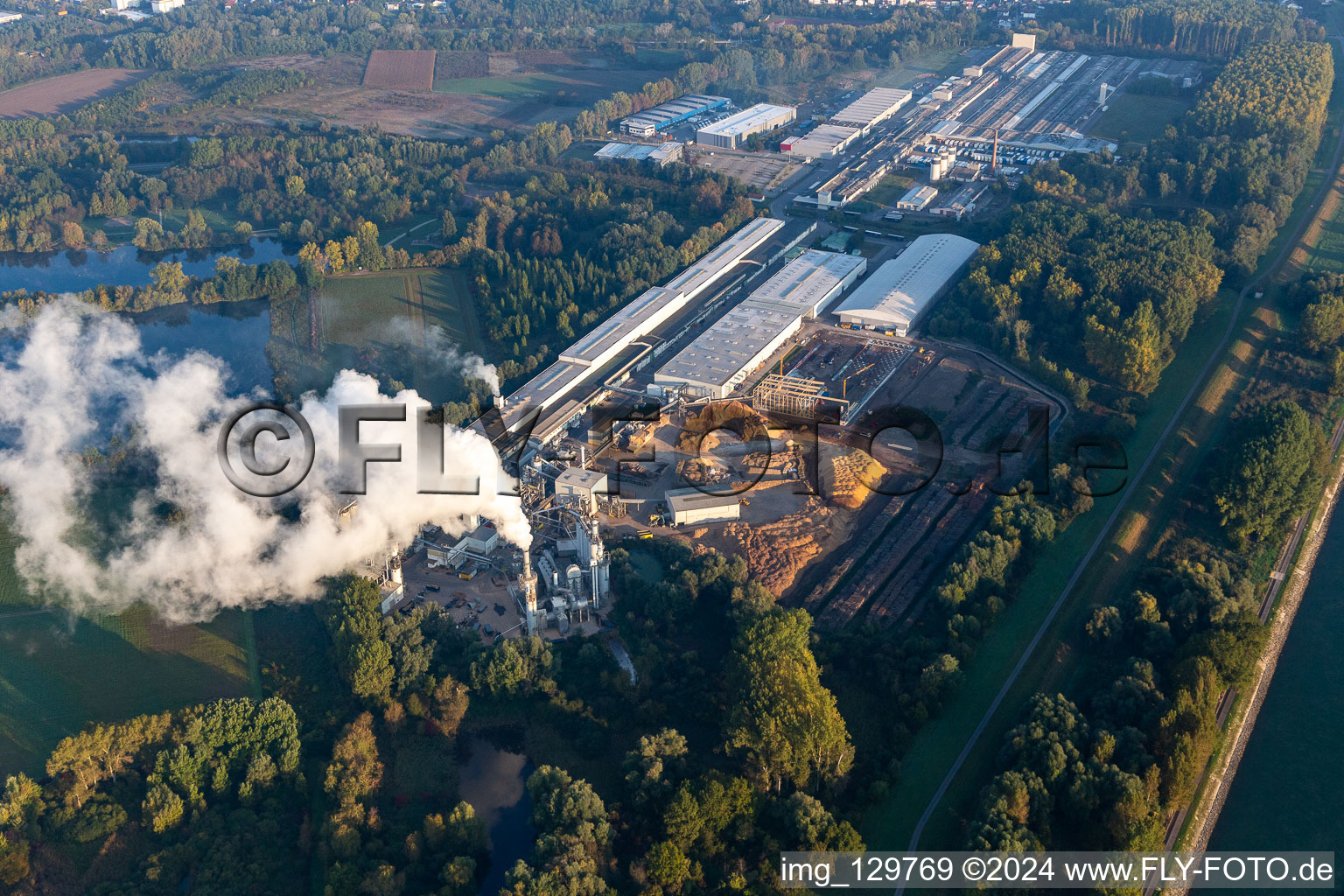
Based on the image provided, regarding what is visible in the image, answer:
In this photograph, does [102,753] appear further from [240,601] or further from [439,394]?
[439,394]

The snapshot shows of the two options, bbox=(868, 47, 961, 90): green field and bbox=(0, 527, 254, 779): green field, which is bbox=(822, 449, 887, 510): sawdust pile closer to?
bbox=(0, 527, 254, 779): green field

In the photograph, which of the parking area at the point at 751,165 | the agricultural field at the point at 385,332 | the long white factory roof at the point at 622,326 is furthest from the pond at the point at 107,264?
the parking area at the point at 751,165

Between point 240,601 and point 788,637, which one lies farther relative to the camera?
point 240,601

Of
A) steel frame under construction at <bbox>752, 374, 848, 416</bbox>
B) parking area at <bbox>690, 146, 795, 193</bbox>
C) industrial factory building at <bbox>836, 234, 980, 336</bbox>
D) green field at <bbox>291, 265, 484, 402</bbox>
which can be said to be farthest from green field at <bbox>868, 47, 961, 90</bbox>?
steel frame under construction at <bbox>752, 374, 848, 416</bbox>

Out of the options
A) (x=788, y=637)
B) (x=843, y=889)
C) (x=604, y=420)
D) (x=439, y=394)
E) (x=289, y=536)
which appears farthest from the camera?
(x=439, y=394)

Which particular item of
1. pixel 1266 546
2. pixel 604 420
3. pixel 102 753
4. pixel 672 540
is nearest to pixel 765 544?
pixel 672 540

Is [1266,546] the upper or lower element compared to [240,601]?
upper

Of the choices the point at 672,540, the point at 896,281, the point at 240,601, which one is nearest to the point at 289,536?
the point at 240,601

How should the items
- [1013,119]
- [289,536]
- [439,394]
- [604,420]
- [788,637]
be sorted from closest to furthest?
[788,637], [289,536], [604,420], [439,394], [1013,119]
